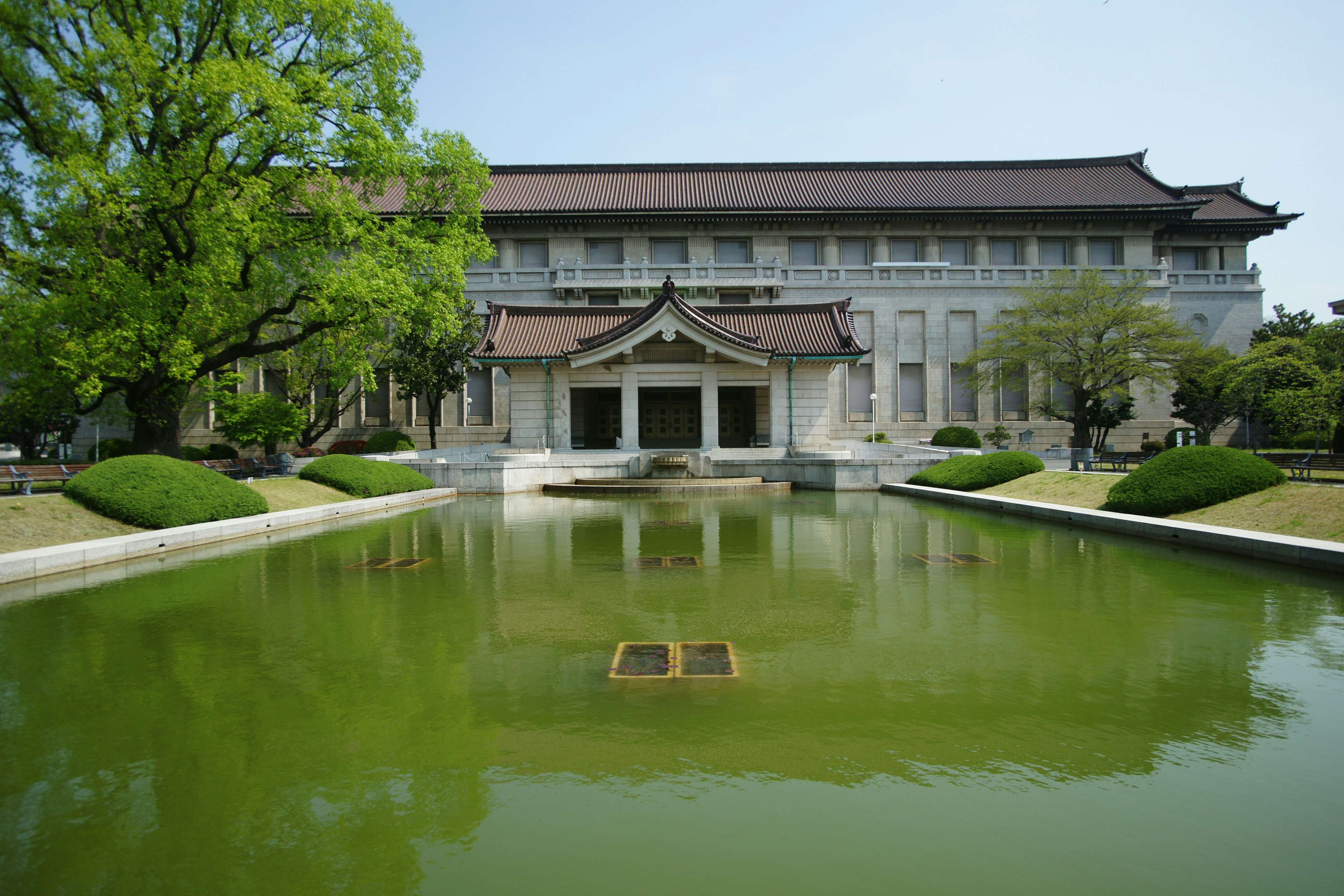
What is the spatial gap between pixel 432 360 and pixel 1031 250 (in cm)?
3162

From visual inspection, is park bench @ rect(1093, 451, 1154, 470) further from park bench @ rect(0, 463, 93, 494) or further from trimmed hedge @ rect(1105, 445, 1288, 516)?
park bench @ rect(0, 463, 93, 494)

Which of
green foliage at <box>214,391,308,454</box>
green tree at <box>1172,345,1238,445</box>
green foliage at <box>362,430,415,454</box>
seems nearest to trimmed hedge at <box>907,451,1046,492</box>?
green tree at <box>1172,345,1238,445</box>

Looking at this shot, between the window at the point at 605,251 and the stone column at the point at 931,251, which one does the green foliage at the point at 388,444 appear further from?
the stone column at the point at 931,251

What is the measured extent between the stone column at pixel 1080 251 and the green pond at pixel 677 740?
36280mm

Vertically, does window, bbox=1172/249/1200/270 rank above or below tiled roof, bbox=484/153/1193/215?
below

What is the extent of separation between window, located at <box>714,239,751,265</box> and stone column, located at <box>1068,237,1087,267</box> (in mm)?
17781

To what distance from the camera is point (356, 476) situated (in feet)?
58.7

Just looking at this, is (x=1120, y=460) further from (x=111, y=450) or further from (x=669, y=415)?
(x=111, y=450)

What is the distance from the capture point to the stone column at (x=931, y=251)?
39.1m

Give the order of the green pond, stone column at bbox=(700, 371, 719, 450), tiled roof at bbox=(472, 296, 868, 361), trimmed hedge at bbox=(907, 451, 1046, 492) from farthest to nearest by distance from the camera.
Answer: stone column at bbox=(700, 371, 719, 450) < tiled roof at bbox=(472, 296, 868, 361) < trimmed hedge at bbox=(907, 451, 1046, 492) < the green pond

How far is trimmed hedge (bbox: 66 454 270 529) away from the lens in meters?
11.6

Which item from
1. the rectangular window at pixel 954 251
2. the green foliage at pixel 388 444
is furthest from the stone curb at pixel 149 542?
the rectangular window at pixel 954 251

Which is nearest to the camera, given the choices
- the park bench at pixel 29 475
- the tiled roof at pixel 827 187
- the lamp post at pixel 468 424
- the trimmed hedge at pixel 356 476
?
the park bench at pixel 29 475

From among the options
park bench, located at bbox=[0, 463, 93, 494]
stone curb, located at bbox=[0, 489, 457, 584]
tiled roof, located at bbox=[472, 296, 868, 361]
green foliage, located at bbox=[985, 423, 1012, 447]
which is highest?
tiled roof, located at bbox=[472, 296, 868, 361]
